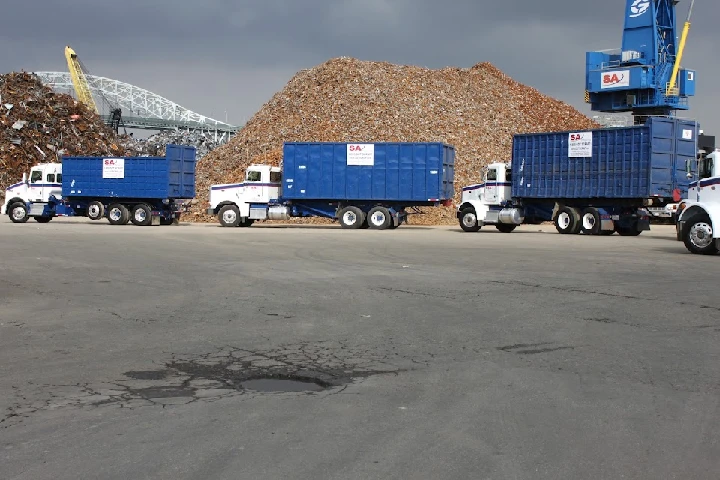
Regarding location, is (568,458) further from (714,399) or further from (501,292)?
(501,292)

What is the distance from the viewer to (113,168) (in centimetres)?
4000

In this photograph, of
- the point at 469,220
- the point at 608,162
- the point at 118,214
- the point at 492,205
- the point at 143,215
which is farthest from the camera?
the point at 118,214

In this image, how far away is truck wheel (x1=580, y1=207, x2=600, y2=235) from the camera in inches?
1280

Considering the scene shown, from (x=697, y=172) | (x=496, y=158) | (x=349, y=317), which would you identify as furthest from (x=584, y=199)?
(x=349, y=317)

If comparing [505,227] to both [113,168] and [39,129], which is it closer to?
[113,168]

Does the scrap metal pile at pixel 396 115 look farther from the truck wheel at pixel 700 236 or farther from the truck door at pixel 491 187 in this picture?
the truck wheel at pixel 700 236

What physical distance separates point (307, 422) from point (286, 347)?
9.46ft

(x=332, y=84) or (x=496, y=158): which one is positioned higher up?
(x=332, y=84)

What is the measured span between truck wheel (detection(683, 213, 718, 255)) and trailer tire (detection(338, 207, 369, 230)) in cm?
1715

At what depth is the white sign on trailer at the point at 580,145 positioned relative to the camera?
33.0 meters

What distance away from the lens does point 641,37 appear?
60031 millimetres

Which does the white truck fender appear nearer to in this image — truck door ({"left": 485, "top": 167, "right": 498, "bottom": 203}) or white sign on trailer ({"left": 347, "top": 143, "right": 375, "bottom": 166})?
truck door ({"left": 485, "top": 167, "right": 498, "bottom": 203})

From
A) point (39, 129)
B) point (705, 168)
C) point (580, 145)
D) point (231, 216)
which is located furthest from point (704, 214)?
point (39, 129)

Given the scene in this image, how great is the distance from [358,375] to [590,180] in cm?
2728
